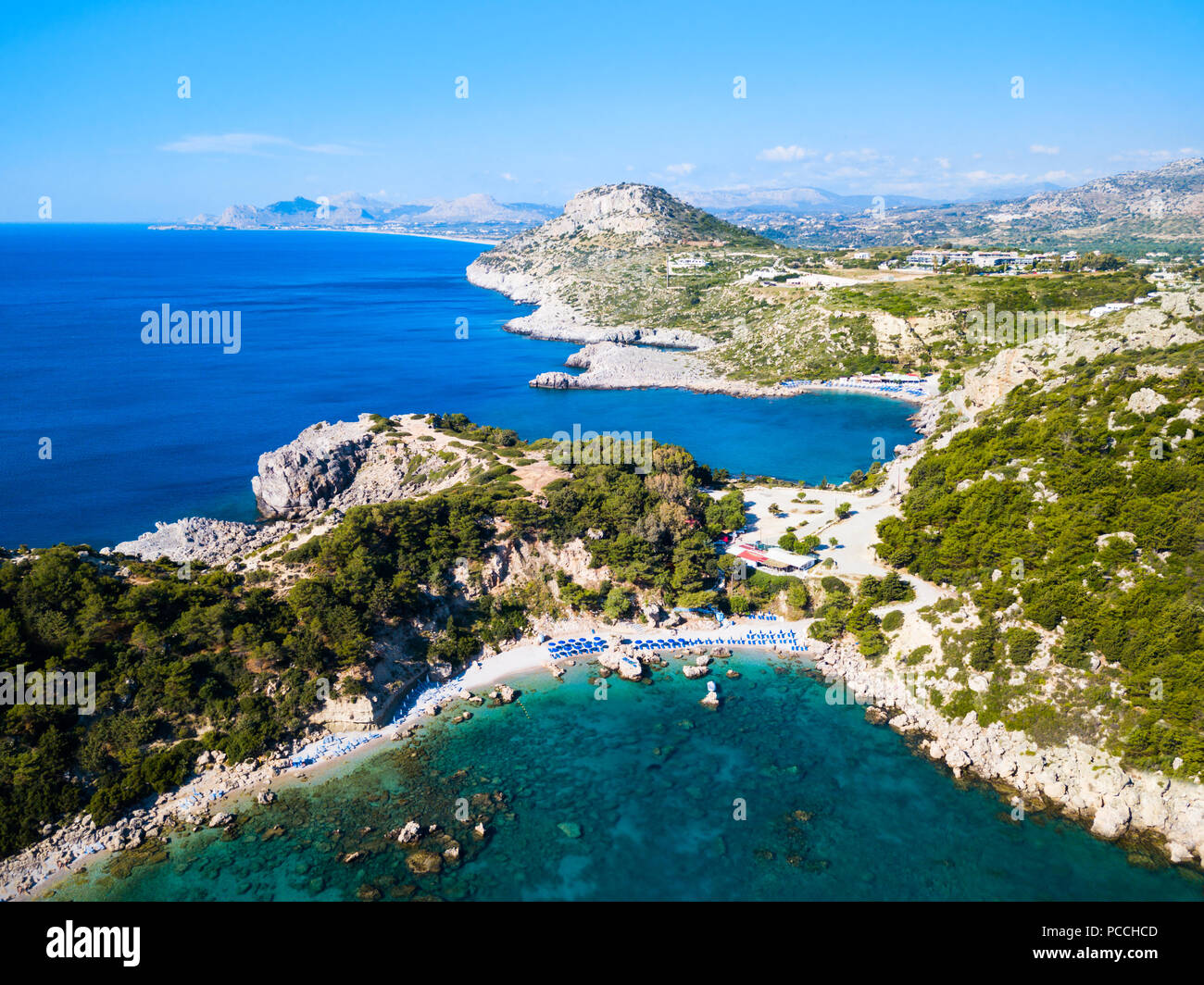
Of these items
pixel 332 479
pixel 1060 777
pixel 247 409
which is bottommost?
pixel 1060 777

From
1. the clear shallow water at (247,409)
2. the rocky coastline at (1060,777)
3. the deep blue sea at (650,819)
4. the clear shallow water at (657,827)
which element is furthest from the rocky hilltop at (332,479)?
the rocky coastline at (1060,777)

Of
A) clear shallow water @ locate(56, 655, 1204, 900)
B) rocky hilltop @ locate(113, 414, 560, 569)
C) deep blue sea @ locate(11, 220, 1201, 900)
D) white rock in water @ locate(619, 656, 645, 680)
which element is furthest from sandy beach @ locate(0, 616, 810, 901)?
rocky hilltop @ locate(113, 414, 560, 569)

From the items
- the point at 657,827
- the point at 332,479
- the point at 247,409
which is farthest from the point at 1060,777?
the point at 247,409

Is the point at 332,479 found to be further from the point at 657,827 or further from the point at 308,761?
the point at 657,827

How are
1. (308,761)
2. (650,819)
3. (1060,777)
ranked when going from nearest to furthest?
(650,819), (1060,777), (308,761)

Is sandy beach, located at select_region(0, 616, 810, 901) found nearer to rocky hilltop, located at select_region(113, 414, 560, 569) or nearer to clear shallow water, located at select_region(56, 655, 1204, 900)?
clear shallow water, located at select_region(56, 655, 1204, 900)

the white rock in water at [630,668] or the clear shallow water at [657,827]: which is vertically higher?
the white rock in water at [630,668]

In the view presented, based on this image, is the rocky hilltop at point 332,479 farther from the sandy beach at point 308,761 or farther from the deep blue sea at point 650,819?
the sandy beach at point 308,761
